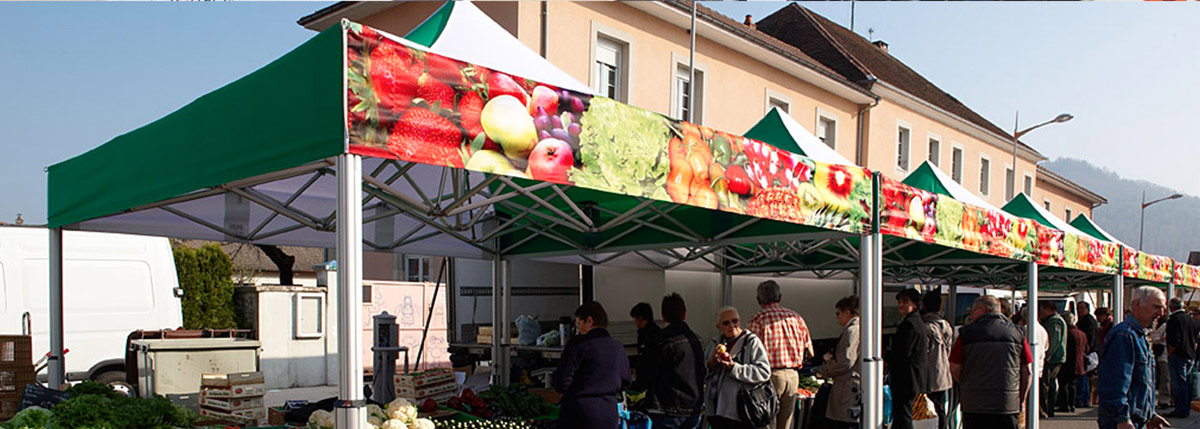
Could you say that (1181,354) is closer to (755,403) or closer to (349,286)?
(755,403)

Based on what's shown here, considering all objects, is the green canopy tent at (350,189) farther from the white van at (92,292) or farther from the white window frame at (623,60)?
the white window frame at (623,60)

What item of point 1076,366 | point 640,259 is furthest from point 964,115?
point 640,259

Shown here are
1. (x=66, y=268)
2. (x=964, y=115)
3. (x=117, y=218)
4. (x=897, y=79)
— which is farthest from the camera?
(x=964, y=115)

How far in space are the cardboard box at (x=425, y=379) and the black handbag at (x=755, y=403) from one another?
2.25 metres

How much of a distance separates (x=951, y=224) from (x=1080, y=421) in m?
5.95

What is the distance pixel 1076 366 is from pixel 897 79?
16782 mm

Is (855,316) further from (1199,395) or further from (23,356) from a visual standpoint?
(1199,395)

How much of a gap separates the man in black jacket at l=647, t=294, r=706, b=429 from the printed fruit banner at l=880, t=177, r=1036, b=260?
1891 mm

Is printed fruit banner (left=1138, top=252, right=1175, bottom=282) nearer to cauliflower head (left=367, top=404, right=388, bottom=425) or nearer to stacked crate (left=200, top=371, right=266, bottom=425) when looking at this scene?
cauliflower head (left=367, top=404, right=388, bottom=425)

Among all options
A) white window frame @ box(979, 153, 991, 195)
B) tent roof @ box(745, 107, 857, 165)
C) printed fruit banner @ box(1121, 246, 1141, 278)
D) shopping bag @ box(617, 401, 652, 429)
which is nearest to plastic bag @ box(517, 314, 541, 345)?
tent roof @ box(745, 107, 857, 165)

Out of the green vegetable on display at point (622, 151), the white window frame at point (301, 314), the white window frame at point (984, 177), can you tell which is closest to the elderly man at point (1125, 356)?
the green vegetable on display at point (622, 151)

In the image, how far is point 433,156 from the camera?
13.2 feet

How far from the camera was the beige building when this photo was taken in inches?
558

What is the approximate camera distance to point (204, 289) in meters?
16.9
